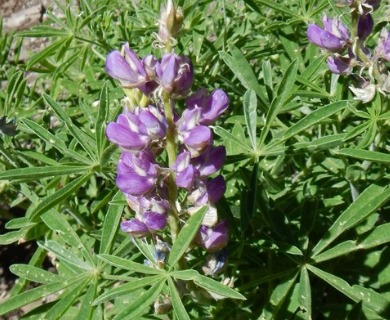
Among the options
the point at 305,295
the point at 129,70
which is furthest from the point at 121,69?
the point at 305,295

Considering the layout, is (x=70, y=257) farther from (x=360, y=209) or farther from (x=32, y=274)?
(x=360, y=209)

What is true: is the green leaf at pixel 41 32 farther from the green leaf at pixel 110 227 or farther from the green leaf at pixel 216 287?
the green leaf at pixel 216 287

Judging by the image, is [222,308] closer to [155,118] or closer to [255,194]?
[255,194]

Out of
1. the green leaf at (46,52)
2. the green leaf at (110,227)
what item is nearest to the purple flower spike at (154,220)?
the green leaf at (110,227)

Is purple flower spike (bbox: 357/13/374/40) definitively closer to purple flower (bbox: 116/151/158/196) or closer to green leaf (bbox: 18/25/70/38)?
purple flower (bbox: 116/151/158/196)

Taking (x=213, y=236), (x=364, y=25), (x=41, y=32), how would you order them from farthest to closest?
(x=41, y=32) < (x=364, y=25) < (x=213, y=236)

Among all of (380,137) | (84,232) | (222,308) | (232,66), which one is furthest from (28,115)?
(380,137)
